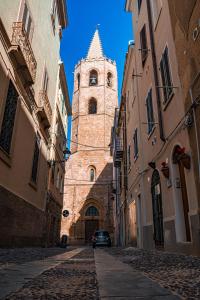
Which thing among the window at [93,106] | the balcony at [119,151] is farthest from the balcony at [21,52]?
the window at [93,106]

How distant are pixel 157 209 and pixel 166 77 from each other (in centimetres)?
460

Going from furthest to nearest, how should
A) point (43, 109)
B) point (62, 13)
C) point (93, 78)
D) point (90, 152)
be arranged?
1. point (93, 78)
2. point (90, 152)
3. point (62, 13)
4. point (43, 109)

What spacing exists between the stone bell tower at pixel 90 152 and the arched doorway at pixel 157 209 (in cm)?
2596

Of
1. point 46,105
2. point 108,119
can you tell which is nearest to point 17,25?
point 46,105

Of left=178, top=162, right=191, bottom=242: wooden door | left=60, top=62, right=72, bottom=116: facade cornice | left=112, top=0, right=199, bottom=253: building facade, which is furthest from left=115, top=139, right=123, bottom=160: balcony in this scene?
left=178, top=162, right=191, bottom=242: wooden door

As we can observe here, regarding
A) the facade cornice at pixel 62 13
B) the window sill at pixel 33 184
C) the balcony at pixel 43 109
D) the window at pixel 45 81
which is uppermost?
the facade cornice at pixel 62 13

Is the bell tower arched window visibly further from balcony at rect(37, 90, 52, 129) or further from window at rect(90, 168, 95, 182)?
balcony at rect(37, 90, 52, 129)

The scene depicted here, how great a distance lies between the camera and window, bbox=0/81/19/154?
343 inches

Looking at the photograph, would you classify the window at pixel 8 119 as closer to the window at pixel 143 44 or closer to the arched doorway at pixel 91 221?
the window at pixel 143 44

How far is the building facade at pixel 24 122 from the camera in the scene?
8828 mm

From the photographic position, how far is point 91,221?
36375 mm

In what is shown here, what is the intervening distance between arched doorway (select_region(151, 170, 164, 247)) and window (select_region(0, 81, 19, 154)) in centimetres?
536

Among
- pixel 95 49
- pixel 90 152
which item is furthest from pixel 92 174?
pixel 95 49

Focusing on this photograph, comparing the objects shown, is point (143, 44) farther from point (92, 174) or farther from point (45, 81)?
point (92, 174)
